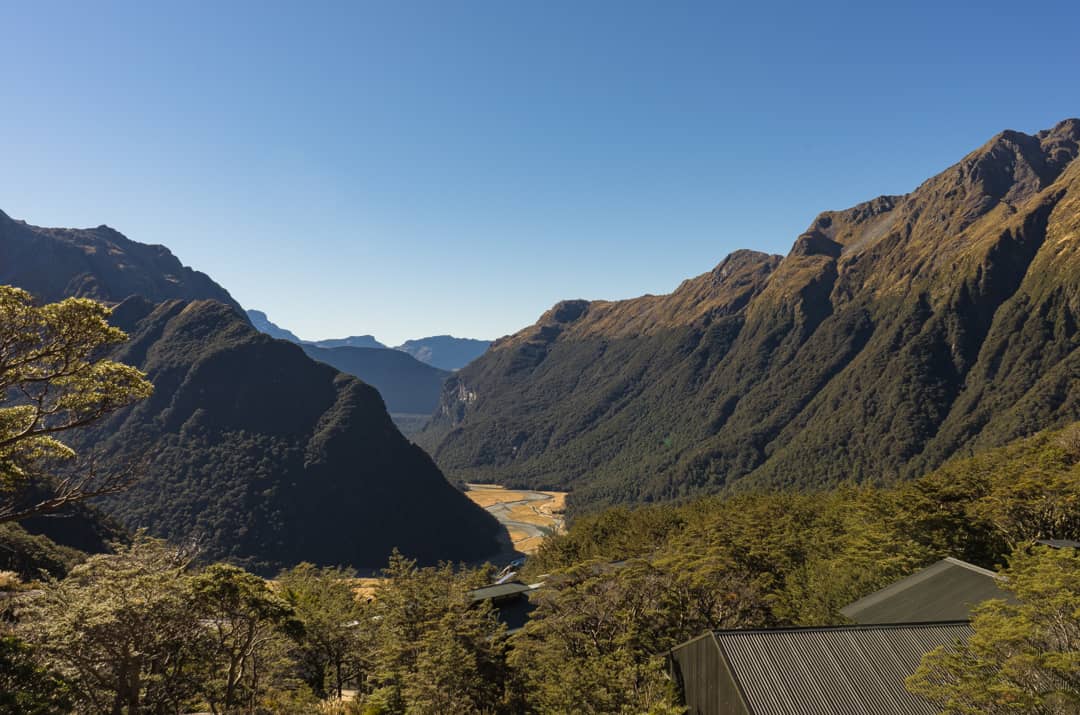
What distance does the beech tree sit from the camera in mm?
16062

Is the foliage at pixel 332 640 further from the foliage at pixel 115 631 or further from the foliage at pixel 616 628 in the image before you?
the foliage at pixel 616 628

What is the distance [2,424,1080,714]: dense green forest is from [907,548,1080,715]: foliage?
0.07m

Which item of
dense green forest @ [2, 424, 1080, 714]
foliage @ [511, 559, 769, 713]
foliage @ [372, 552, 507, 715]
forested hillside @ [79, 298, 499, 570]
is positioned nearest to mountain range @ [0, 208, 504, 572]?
forested hillside @ [79, 298, 499, 570]

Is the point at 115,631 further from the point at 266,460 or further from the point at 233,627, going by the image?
the point at 266,460

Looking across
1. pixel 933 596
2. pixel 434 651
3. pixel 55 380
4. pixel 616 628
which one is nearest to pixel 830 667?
pixel 616 628

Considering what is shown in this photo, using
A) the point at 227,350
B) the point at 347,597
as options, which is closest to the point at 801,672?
the point at 347,597

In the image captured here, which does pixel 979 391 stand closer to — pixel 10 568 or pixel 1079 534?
pixel 1079 534

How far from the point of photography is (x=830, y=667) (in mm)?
21141

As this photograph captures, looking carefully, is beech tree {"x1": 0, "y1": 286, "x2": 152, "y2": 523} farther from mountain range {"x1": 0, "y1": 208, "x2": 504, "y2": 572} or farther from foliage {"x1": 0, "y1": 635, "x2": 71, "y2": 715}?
mountain range {"x1": 0, "y1": 208, "x2": 504, "y2": 572}

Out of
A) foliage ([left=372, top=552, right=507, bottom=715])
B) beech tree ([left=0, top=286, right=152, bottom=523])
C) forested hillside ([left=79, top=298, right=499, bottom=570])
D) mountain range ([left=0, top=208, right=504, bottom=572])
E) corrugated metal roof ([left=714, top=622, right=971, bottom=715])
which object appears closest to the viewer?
beech tree ([left=0, top=286, right=152, bottom=523])

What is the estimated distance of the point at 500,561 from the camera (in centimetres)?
15212

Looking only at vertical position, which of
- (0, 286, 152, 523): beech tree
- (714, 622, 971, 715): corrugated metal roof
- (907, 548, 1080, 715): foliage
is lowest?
Result: (714, 622, 971, 715): corrugated metal roof

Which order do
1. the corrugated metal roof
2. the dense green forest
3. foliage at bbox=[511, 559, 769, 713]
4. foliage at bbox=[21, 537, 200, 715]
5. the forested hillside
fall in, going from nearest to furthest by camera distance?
the dense green forest
foliage at bbox=[21, 537, 200, 715]
the corrugated metal roof
foliage at bbox=[511, 559, 769, 713]
the forested hillside

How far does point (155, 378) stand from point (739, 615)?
188524 millimetres
